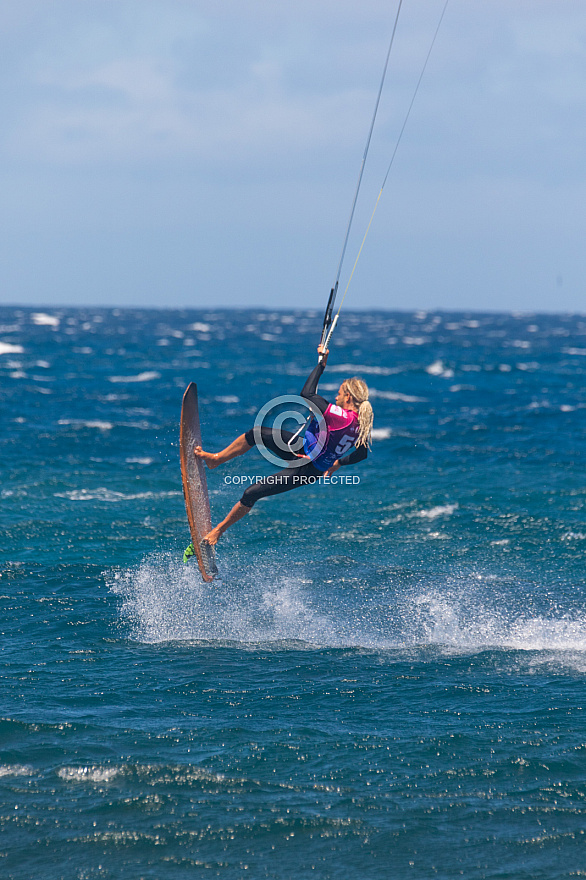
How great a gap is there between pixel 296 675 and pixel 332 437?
10.6 feet

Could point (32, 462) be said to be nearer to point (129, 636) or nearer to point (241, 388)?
point (129, 636)

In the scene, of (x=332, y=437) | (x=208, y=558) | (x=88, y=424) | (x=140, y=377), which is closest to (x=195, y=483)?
(x=208, y=558)

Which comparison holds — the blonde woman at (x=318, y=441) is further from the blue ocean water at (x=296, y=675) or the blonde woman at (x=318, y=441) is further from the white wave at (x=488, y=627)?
the white wave at (x=488, y=627)

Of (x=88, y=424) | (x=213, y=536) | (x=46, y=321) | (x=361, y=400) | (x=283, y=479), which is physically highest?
(x=361, y=400)

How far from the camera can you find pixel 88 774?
348 inches

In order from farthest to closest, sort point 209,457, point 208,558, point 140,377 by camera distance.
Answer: point 140,377 < point 208,558 < point 209,457

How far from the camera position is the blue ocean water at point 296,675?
7930 millimetres

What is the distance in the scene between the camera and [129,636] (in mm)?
12586

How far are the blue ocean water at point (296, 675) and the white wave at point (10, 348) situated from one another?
41.4 meters

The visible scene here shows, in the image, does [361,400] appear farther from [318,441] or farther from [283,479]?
[283,479]

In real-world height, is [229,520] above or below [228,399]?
above

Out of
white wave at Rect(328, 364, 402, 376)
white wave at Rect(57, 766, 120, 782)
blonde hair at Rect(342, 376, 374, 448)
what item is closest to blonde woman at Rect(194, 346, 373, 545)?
blonde hair at Rect(342, 376, 374, 448)

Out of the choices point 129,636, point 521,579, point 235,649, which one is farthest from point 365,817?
point 521,579

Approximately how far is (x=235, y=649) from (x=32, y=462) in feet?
48.8
